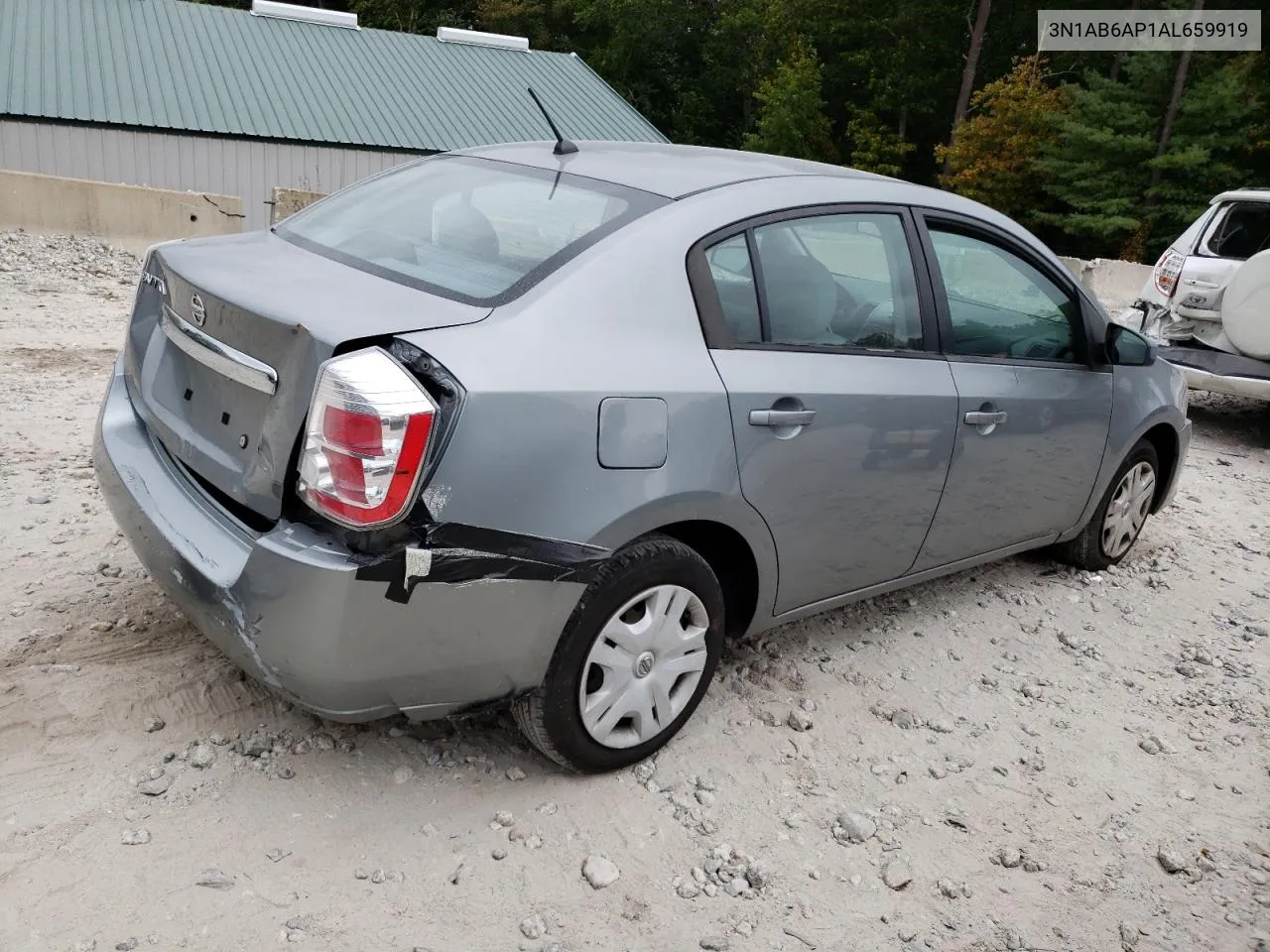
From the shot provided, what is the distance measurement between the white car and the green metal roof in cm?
2110

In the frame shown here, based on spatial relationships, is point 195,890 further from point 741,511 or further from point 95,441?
point 741,511

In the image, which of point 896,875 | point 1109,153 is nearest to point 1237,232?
point 896,875

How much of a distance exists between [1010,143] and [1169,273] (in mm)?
29568

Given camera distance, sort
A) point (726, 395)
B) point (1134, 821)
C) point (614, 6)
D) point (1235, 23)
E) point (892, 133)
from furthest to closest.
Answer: point (614, 6)
point (892, 133)
point (1235, 23)
point (1134, 821)
point (726, 395)

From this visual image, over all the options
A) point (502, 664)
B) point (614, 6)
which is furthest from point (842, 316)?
point (614, 6)

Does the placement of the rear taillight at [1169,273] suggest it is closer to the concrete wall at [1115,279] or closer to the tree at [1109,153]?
the concrete wall at [1115,279]

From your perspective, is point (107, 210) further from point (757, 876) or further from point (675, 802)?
point (757, 876)

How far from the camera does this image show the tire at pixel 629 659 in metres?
2.83

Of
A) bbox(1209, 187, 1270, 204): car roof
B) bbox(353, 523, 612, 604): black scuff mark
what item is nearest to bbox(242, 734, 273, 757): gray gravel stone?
bbox(353, 523, 612, 604): black scuff mark

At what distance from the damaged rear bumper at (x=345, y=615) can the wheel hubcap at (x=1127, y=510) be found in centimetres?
318

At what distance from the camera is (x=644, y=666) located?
3037 millimetres

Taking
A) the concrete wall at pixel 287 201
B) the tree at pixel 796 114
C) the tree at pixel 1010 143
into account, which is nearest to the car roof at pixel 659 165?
the concrete wall at pixel 287 201

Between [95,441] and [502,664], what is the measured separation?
1508 millimetres

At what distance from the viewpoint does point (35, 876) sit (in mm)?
2514
